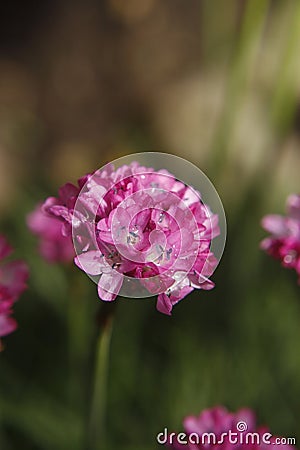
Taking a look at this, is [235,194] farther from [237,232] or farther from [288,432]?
[288,432]

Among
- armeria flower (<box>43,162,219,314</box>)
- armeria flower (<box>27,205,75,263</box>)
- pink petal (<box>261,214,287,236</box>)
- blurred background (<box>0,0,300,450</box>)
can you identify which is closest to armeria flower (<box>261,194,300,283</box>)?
pink petal (<box>261,214,287,236</box>)

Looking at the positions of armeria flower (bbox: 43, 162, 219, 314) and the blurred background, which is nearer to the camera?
armeria flower (bbox: 43, 162, 219, 314)

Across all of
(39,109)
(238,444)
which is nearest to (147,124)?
(39,109)

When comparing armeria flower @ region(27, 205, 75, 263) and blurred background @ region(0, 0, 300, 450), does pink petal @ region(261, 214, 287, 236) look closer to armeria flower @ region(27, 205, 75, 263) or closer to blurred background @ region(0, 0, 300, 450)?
blurred background @ region(0, 0, 300, 450)

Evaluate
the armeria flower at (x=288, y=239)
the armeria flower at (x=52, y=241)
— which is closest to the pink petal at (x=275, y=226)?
the armeria flower at (x=288, y=239)

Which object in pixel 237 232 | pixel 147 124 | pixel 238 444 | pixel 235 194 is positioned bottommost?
pixel 238 444

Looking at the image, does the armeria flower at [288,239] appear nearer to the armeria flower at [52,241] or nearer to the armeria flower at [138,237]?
the armeria flower at [138,237]

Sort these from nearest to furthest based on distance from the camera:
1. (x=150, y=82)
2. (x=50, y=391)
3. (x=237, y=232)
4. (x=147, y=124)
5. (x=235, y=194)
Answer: (x=50, y=391)
(x=237, y=232)
(x=235, y=194)
(x=147, y=124)
(x=150, y=82)
